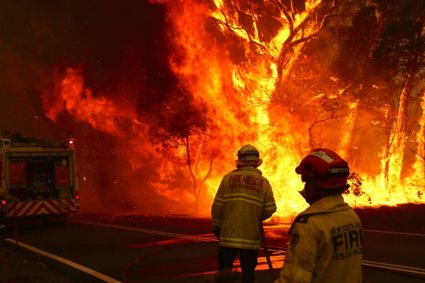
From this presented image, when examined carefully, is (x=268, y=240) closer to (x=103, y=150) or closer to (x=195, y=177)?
(x=195, y=177)

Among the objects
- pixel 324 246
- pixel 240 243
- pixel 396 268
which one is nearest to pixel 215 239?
pixel 396 268

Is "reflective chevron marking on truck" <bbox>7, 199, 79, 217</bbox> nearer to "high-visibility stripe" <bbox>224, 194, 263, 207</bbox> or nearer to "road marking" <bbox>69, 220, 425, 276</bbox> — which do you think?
"road marking" <bbox>69, 220, 425, 276</bbox>

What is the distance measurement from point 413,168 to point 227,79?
11.3 m

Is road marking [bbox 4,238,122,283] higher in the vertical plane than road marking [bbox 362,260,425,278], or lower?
higher

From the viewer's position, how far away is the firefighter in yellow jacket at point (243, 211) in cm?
499

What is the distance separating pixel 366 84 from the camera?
19.9 m

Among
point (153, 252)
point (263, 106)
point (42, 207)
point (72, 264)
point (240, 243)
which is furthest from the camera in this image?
point (263, 106)

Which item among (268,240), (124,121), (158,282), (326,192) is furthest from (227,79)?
(326,192)

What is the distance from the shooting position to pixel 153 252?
8.88 meters

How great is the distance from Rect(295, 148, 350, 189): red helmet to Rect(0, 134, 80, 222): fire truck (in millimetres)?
11999

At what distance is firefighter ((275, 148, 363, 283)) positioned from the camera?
2383 mm

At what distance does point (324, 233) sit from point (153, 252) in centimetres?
683

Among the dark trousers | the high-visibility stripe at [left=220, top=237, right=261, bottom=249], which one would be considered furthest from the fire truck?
the high-visibility stripe at [left=220, top=237, right=261, bottom=249]

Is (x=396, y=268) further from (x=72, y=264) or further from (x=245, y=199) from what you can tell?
(x=72, y=264)
